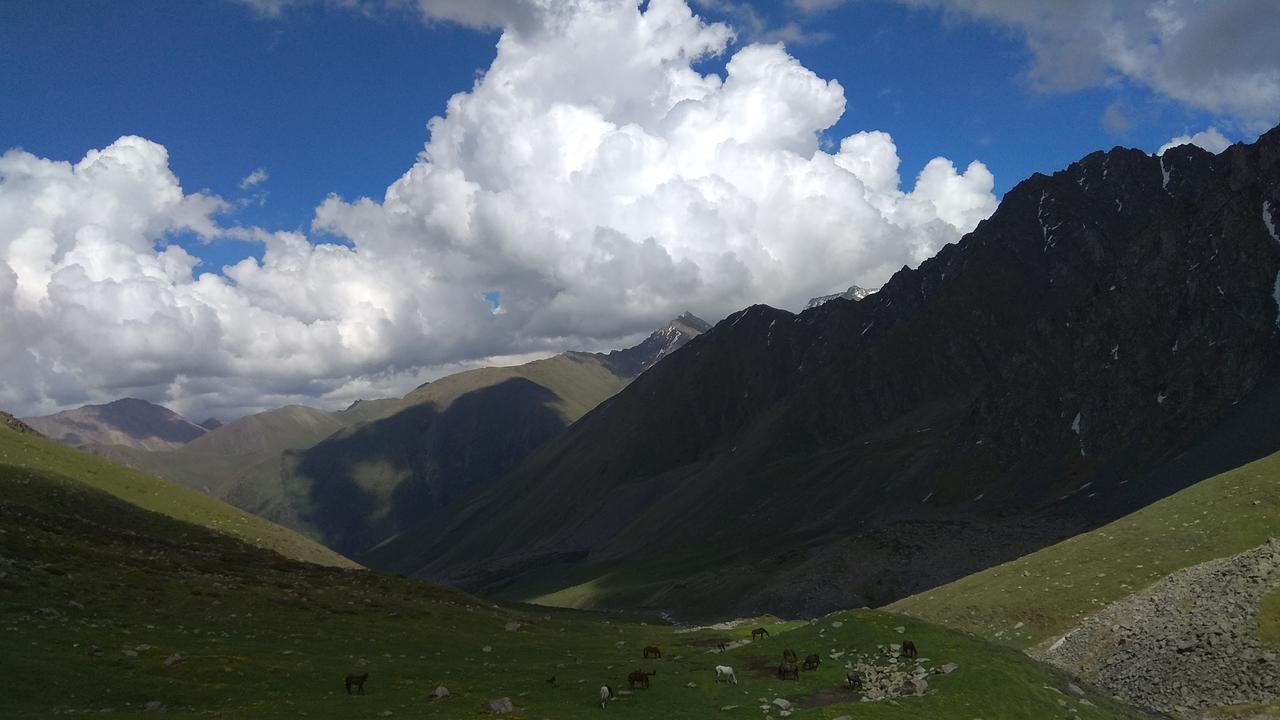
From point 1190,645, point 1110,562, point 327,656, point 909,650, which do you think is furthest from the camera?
point 1110,562

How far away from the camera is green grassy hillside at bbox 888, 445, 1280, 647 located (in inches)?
2928

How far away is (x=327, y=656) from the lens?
47.8m

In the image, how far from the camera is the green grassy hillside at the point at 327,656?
3400 cm

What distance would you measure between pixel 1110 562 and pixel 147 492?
121 meters

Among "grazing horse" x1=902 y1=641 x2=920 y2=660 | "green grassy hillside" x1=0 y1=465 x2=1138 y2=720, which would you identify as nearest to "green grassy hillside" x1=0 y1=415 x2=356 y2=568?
"green grassy hillside" x1=0 y1=465 x2=1138 y2=720

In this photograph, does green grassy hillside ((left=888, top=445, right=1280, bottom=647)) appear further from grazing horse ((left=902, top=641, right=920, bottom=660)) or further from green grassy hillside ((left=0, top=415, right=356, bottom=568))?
green grassy hillside ((left=0, top=415, right=356, bottom=568))

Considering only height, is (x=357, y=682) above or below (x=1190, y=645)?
below

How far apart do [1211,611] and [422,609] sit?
60.0m

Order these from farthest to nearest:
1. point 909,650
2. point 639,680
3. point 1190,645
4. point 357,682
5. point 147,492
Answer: point 147,492 < point 1190,645 < point 909,650 < point 357,682 < point 639,680

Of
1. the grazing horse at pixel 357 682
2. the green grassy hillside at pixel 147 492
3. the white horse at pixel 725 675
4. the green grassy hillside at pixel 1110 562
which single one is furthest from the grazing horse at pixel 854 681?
the green grassy hillside at pixel 147 492

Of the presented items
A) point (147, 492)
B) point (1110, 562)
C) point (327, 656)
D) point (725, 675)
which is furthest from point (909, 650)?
point (147, 492)

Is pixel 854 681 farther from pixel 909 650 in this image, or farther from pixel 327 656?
pixel 327 656

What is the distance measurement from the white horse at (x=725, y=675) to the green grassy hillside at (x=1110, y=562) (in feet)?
149

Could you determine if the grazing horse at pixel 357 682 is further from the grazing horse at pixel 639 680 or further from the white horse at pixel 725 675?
the white horse at pixel 725 675
